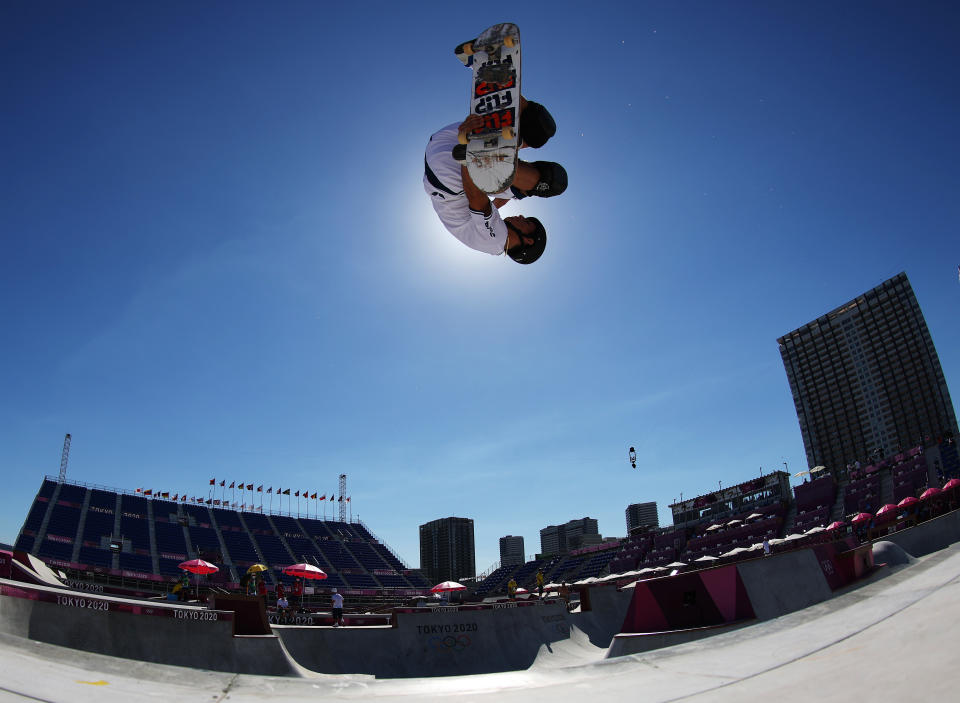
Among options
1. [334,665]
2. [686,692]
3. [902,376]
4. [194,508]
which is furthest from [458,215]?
[902,376]

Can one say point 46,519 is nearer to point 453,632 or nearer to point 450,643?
point 453,632

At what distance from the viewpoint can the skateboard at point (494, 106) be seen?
3.75 m

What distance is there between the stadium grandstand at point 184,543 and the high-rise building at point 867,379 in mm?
59472

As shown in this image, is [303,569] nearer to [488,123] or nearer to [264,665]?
[264,665]

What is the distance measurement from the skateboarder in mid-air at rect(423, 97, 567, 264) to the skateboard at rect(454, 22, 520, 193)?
147mm

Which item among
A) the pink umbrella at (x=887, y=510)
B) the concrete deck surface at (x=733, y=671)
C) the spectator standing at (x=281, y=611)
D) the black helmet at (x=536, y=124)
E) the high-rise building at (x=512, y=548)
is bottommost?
the high-rise building at (x=512, y=548)

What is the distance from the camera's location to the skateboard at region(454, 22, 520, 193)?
3.75 metres

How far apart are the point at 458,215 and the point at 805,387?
3548 inches

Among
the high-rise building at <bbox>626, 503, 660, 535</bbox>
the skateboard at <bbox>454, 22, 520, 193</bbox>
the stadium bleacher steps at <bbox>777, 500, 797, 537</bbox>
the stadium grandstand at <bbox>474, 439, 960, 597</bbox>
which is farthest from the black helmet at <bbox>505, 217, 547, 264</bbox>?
the high-rise building at <bbox>626, 503, 660, 535</bbox>

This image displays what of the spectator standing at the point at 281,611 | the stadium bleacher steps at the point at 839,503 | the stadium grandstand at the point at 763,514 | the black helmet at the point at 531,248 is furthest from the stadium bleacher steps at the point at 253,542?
the black helmet at the point at 531,248

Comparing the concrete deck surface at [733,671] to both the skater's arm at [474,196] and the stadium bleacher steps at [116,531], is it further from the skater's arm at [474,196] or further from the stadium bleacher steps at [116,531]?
the stadium bleacher steps at [116,531]

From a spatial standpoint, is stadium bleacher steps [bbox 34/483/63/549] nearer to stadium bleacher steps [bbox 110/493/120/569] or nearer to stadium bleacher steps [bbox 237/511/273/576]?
stadium bleacher steps [bbox 110/493/120/569]

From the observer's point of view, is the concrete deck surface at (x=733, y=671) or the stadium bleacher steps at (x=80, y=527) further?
the stadium bleacher steps at (x=80, y=527)

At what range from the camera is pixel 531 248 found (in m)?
4.75
